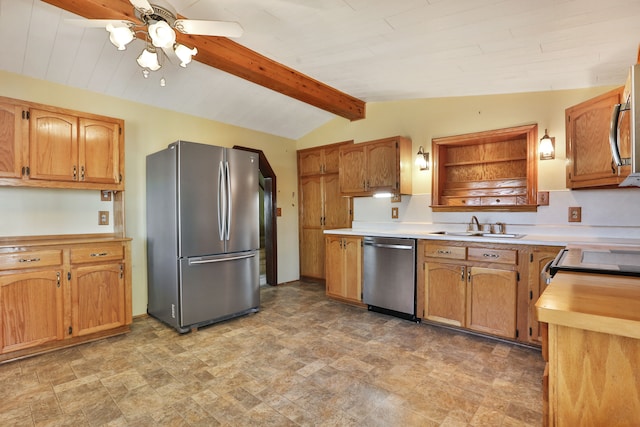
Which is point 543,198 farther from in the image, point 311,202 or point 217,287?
point 217,287

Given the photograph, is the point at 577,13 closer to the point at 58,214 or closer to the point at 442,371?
the point at 442,371

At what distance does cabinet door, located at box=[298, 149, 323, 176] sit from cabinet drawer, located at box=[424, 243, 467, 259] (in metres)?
2.35

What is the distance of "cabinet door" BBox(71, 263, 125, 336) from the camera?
2.66m

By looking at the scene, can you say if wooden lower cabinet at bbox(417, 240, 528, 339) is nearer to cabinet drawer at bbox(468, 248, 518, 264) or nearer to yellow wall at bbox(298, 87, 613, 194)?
cabinet drawer at bbox(468, 248, 518, 264)

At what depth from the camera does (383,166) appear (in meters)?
3.73

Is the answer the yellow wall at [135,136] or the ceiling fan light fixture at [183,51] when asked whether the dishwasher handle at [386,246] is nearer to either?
the yellow wall at [135,136]

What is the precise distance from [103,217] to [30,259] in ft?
2.69

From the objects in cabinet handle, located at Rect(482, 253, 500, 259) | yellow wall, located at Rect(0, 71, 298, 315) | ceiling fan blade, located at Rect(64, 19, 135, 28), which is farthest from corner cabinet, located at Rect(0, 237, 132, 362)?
cabinet handle, located at Rect(482, 253, 500, 259)

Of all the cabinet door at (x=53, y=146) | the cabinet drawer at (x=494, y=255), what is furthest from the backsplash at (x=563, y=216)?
the cabinet door at (x=53, y=146)

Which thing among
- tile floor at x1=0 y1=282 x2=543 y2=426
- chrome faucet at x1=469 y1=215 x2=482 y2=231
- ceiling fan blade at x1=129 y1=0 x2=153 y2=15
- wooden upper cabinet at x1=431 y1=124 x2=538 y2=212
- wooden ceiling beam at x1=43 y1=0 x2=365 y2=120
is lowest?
tile floor at x1=0 y1=282 x2=543 y2=426

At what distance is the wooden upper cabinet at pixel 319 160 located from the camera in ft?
15.5

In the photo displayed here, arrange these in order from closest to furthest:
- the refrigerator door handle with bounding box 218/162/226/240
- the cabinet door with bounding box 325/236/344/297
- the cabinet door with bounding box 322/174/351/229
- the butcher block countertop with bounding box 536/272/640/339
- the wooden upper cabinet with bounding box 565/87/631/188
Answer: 1. the butcher block countertop with bounding box 536/272/640/339
2. the wooden upper cabinet with bounding box 565/87/631/188
3. the refrigerator door handle with bounding box 218/162/226/240
4. the cabinet door with bounding box 325/236/344/297
5. the cabinet door with bounding box 322/174/351/229

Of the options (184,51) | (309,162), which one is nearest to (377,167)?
(309,162)

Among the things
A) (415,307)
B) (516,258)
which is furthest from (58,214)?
(516,258)
